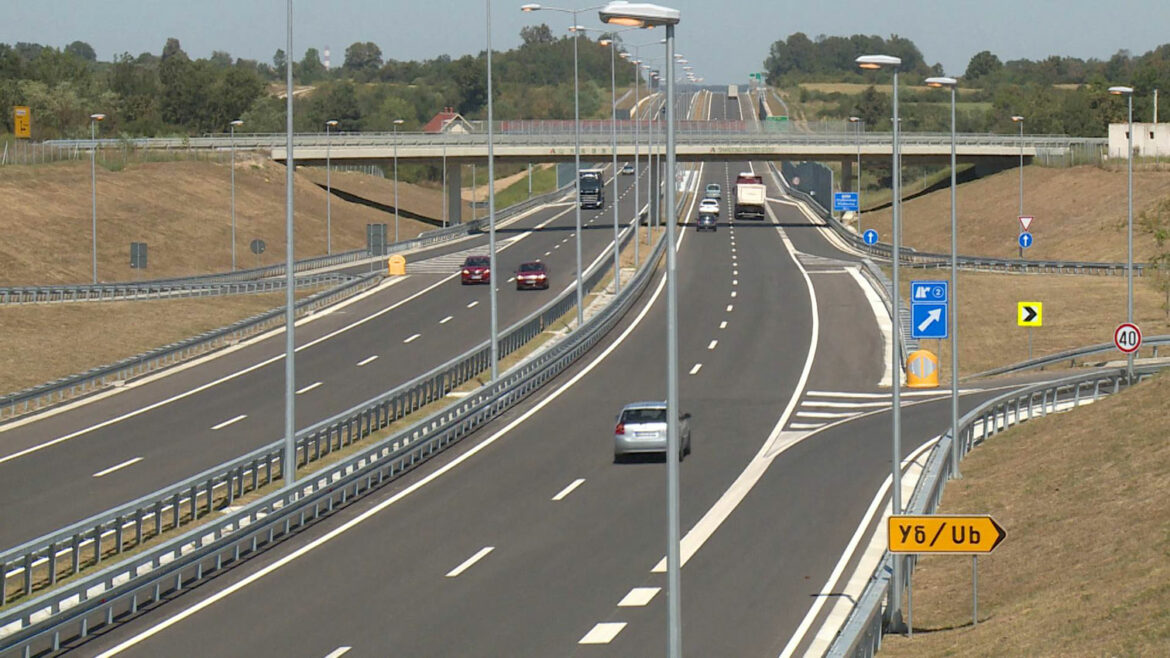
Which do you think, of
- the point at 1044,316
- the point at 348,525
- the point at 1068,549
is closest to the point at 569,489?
the point at 348,525

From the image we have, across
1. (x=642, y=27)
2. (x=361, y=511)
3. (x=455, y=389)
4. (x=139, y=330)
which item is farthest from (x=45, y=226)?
(x=642, y=27)

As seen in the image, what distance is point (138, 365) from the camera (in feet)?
184

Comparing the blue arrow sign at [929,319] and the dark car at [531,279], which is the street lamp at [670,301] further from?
the dark car at [531,279]

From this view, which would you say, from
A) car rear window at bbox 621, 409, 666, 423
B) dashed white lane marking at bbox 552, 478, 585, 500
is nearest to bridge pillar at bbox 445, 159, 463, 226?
car rear window at bbox 621, 409, 666, 423

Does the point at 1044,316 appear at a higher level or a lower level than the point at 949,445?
higher

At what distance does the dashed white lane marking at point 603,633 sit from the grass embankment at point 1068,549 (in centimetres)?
390

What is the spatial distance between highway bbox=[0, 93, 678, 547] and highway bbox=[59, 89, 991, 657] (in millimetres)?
5971

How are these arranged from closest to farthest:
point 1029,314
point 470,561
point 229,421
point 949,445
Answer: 1. point 470,561
2. point 949,445
3. point 229,421
4. point 1029,314

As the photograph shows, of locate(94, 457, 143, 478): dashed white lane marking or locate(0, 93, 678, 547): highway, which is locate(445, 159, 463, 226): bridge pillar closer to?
locate(0, 93, 678, 547): highway

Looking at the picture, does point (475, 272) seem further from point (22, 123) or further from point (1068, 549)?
point (22, 123)

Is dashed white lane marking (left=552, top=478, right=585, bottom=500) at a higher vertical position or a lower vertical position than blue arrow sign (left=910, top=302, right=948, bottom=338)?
lower

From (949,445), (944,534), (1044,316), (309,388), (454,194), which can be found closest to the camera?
(944,534)

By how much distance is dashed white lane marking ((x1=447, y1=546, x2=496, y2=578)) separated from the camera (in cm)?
2822

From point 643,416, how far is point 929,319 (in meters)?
8.56
